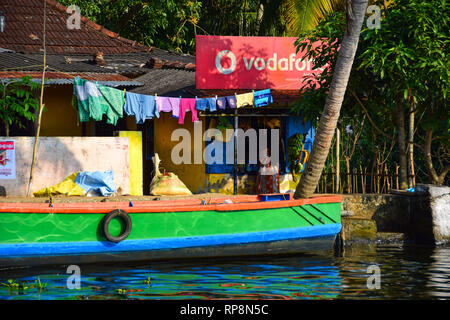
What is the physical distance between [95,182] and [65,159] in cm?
78

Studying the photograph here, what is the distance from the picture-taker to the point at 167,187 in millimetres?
14359

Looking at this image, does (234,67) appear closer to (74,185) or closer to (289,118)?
(289,118)

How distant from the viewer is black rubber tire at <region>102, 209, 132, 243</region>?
1165 centimetres

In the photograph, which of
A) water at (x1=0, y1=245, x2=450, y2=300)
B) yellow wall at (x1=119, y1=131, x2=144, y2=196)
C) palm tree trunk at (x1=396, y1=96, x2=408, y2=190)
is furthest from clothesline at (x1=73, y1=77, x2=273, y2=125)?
water at (x1=0, y1=245, x2=450, y2=300)

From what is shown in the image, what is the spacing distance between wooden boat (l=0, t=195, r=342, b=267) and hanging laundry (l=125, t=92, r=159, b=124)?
2482mm

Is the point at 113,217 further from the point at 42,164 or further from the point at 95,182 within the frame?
the point at 42,164

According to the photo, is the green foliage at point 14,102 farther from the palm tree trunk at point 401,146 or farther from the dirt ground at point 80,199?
the palm tree trunk at point 401,146

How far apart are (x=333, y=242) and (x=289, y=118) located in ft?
15.0

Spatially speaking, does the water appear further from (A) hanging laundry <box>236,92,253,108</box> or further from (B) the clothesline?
(A) hanging laundry <box>236,92,253,108</box>

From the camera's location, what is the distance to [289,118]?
1764cm

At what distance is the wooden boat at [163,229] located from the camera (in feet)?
37.1

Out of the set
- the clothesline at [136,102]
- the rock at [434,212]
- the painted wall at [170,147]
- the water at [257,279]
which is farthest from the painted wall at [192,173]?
the water at [257,279]

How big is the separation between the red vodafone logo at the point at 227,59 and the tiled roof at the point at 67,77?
6.69ft

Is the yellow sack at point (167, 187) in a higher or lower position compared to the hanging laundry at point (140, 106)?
lower
